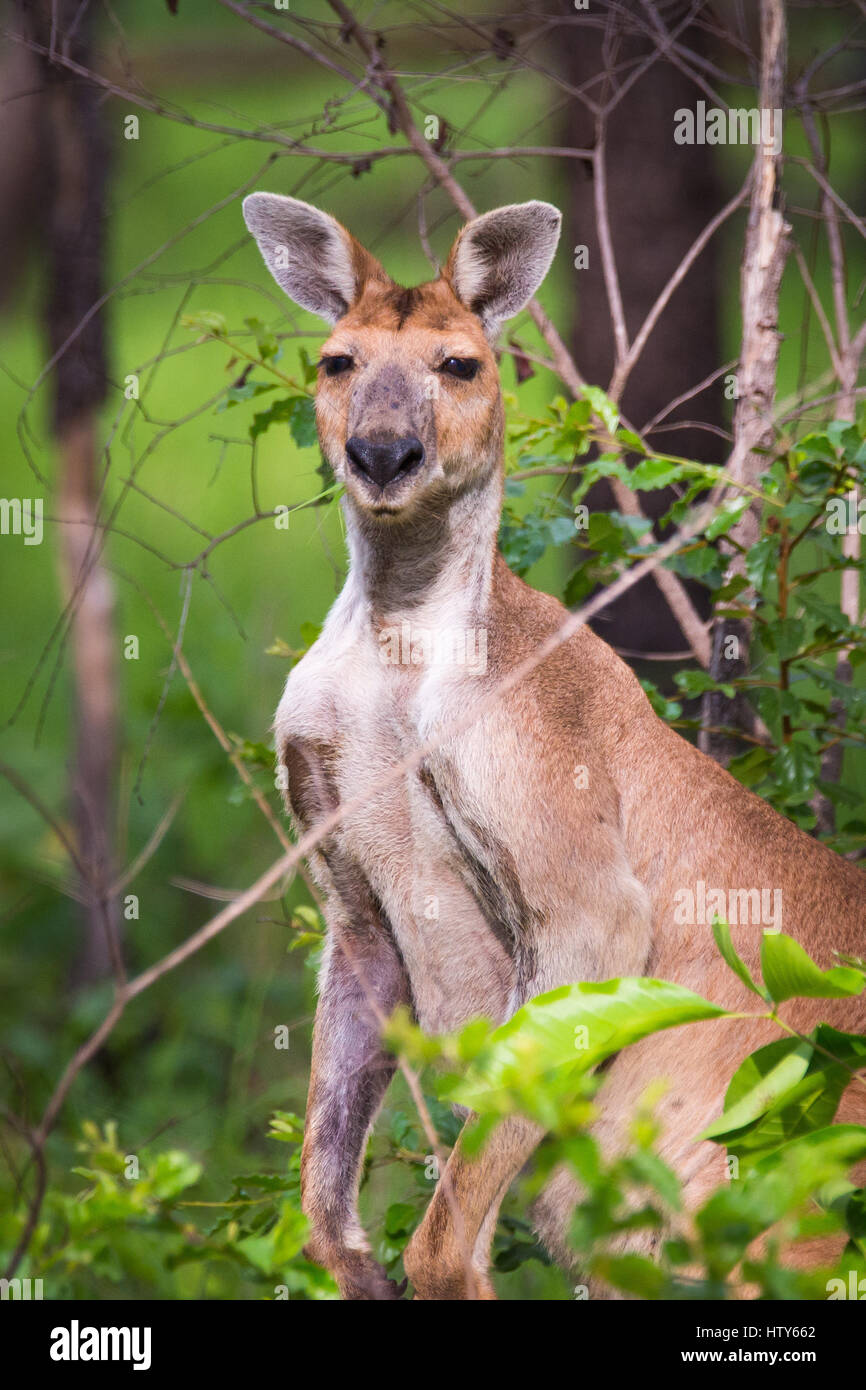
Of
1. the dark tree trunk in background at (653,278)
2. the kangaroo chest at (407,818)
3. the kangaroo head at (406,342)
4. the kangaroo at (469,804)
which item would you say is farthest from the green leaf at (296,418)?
the dark tree trunk in background at (653,278)

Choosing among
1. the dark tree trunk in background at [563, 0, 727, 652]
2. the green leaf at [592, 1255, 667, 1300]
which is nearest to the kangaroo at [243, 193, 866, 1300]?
the green leaf at [592, 1255, 667, 1300]

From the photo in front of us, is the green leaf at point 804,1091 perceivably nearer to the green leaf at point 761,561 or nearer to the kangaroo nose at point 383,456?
the green leaf at point 761,561

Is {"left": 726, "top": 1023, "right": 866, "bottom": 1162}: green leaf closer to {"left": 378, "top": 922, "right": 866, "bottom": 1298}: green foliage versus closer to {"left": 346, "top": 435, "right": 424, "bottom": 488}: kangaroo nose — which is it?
{"left": 378, "top": 922, "right": 866, "bottom": 1298}: green foliage

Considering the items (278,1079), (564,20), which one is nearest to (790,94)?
(564,20)

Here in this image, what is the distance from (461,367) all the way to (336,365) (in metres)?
0.34

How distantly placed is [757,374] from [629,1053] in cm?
215

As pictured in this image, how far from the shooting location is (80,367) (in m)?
6.07

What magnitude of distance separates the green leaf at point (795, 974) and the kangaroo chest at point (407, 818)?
3.47 feet

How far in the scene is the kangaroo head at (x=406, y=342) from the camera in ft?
11.7

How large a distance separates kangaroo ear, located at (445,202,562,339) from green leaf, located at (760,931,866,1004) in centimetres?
218

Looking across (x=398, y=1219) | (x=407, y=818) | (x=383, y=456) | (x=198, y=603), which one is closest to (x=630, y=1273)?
(x=407, y=818)

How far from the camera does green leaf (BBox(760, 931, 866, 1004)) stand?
261 centimetres

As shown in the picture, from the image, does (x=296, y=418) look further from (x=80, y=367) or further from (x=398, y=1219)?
(x=398, y=1219)

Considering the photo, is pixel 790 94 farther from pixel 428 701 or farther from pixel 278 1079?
pixel 278 1079
